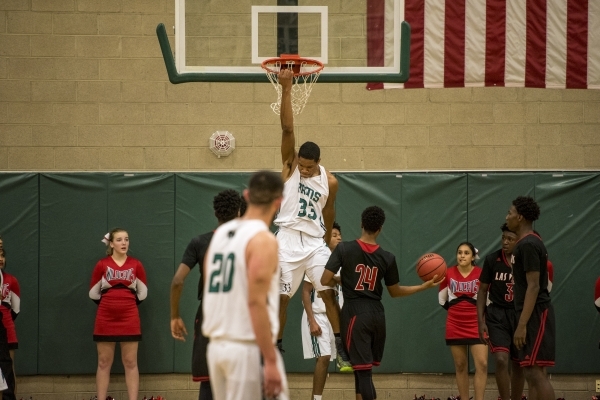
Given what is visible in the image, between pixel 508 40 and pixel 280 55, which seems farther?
pixel 508 40

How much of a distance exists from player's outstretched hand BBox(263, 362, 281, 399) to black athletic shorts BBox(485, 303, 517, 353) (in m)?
4.94

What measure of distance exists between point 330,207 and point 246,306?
153 inches

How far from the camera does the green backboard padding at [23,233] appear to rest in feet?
34.4

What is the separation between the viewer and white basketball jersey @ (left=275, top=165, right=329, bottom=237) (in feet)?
26.7

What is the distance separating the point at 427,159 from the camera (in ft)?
35.8

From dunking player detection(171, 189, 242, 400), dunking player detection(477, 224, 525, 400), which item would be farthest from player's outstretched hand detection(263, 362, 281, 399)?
dunking player detection(477, 224, 525, 400)

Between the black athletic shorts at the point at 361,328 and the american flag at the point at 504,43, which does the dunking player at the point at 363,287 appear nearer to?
the black athletic shorts at the point at 361,328

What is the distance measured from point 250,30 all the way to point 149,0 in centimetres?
313

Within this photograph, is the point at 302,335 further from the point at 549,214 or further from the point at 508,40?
the point at 508,40

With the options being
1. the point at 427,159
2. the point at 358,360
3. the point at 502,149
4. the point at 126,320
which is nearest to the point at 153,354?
the point at 126,320

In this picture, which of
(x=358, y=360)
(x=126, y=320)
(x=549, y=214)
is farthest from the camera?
(x=549, y=214)

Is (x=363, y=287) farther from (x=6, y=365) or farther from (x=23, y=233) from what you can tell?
(x=23, y=233)

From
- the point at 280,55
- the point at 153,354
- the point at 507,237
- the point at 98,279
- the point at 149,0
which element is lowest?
the point at 153,354

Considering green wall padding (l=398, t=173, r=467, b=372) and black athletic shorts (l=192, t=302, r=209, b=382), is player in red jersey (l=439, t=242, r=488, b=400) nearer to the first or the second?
green wall padding (l=398, t=173, r=467, b=372)
